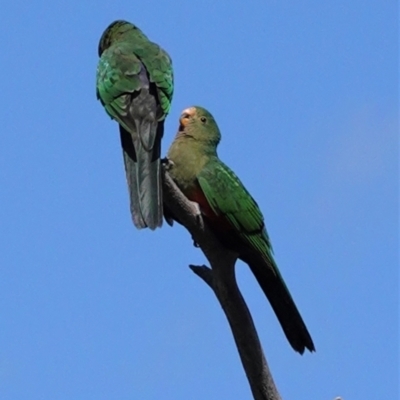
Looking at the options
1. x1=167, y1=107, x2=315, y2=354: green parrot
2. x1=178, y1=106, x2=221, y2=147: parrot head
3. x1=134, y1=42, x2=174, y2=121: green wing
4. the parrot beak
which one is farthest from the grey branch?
the parrot beak

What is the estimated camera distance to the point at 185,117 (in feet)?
18.0

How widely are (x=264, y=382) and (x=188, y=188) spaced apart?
1.69 m

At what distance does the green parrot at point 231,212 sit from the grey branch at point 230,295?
25 cm

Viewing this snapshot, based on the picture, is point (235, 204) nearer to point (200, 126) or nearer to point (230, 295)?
point (200, 126)

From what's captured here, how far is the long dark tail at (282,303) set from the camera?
14.1 feet

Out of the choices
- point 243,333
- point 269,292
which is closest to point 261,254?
point 269,292

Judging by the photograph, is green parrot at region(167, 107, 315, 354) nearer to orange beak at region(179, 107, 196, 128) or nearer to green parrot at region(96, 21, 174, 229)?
orange beak at region(179, 107, 196, 128)

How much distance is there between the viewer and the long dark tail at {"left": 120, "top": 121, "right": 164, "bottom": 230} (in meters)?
3.96

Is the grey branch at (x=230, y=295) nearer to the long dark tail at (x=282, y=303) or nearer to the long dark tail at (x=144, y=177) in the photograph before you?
the long dark tail at (x=144, y=177)

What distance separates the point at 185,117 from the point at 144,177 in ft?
4.70

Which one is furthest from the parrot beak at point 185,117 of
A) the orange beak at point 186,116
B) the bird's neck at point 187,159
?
the bird's neck at point 187,159

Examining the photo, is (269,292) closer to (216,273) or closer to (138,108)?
(216,273)

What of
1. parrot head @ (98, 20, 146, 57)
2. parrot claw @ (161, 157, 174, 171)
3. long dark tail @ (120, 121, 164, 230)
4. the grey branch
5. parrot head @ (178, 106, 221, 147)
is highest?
parrot head @ (98, 20, 146, 57)

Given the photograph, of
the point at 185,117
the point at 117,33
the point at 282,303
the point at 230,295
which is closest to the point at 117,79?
the point at 185,117
